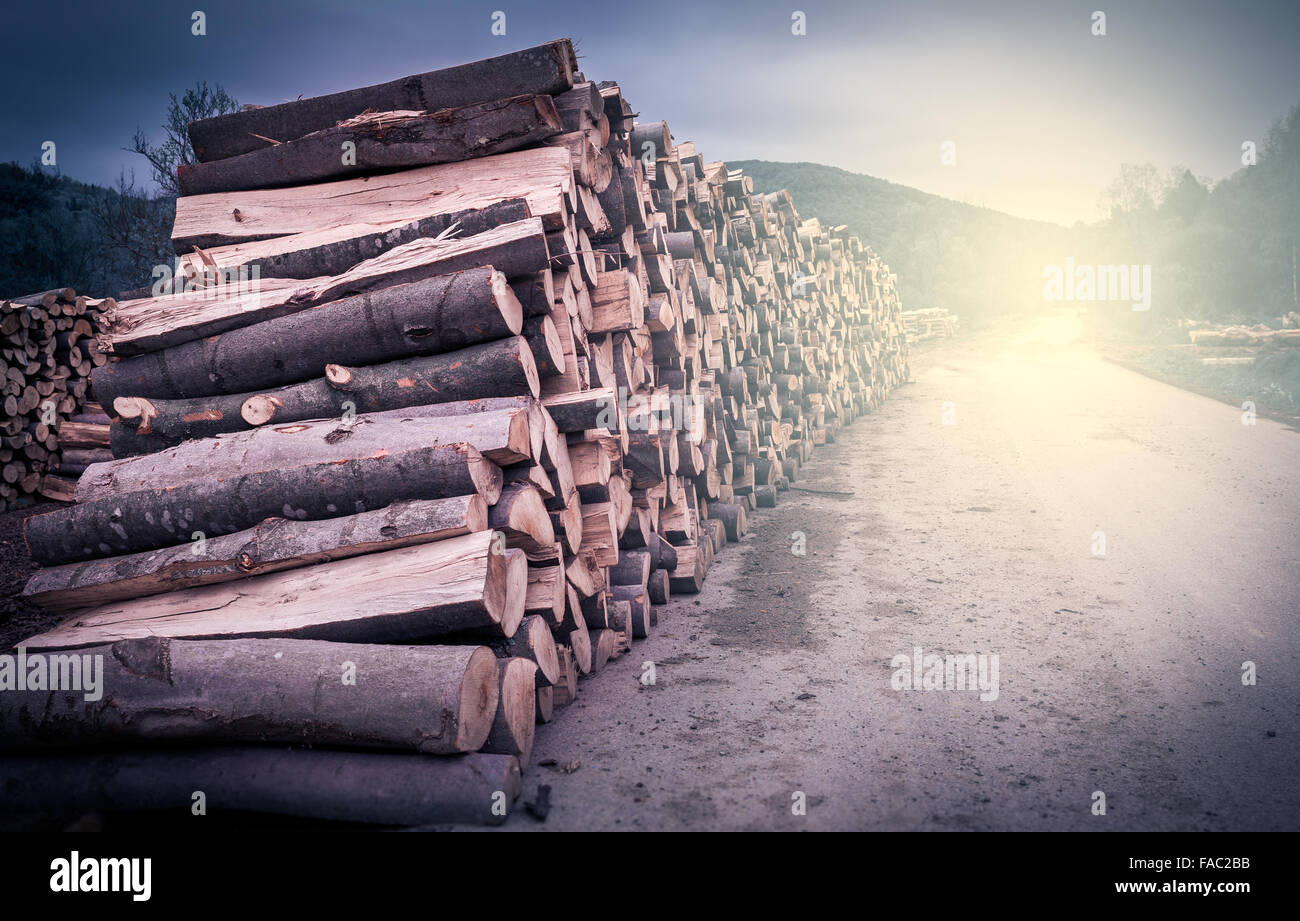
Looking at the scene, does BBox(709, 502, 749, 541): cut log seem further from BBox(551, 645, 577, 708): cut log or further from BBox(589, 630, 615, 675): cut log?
BBox(551, 645, 577, 708): cut log

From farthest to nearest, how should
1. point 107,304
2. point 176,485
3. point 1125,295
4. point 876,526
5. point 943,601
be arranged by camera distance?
point 1125,295, point 107,304, point 876,526, point 943,601, point 176,485

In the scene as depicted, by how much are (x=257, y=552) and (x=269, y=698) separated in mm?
716

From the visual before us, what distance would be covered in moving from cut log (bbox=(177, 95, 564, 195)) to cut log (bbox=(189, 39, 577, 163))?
2.9 inches

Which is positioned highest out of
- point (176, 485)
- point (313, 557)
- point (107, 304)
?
point (107, 304)

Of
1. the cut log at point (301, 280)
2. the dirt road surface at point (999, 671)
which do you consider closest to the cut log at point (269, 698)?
the dirt road surface at point (999, 671)

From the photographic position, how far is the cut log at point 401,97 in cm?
423

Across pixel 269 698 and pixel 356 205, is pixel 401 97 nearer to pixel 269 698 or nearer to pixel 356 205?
pixel 356 205

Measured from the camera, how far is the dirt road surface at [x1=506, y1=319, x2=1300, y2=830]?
290cm

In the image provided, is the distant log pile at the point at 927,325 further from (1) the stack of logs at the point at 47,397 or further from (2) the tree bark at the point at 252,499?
(2) the tree bark at the point at 252,499

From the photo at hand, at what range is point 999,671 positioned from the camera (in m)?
3.96
